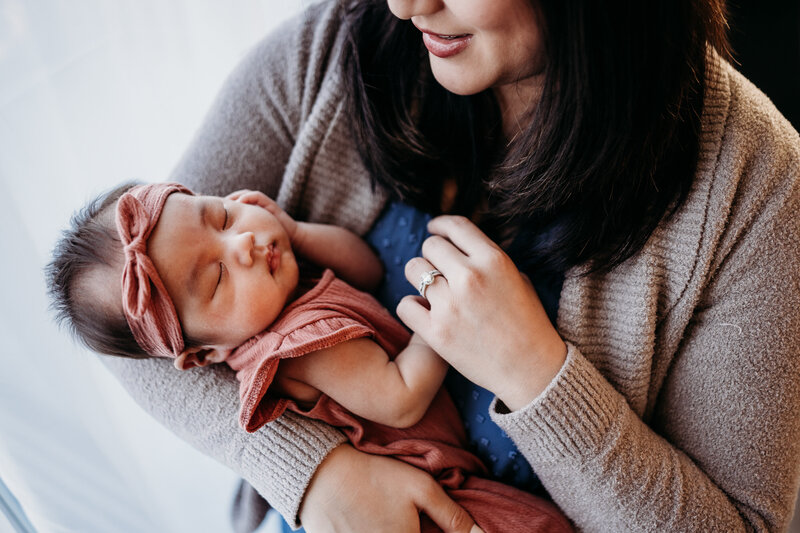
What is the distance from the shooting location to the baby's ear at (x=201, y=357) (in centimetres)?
97

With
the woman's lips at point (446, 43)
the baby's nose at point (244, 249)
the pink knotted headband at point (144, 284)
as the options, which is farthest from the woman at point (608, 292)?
the baby's nose at point (244, 249)

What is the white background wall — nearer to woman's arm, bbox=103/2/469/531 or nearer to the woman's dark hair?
woman's arm, bbox=103/2/469/531

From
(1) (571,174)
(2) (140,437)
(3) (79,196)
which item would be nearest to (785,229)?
(1) (571,174)

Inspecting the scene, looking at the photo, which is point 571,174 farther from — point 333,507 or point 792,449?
point 333,507

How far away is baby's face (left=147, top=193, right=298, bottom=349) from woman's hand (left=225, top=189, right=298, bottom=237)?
0.22 ft

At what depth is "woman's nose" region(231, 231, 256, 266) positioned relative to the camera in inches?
36.4

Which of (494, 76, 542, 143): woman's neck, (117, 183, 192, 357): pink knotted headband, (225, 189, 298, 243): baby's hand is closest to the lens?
(117, 183, 192, 357): pink knotted headband

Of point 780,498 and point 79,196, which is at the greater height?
point 79,196

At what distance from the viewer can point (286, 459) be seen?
2.99ft

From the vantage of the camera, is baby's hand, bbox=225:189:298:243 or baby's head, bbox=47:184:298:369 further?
baby's hand, bbox=225:189:298:243

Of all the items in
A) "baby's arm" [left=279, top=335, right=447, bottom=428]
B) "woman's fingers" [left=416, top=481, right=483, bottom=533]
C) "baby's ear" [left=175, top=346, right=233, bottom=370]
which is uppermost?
"baby's ear" [left=175, top=346, right=233, bottom=370]

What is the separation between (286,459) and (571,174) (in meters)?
0.64

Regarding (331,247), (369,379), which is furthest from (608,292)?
(331,247)

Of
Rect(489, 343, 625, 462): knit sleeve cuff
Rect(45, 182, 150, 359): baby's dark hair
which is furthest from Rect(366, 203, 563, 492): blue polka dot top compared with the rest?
Rect(45, 182, 150, 359): baby's dark hair
